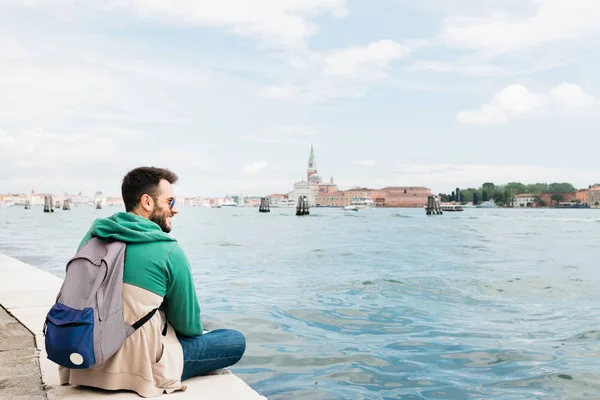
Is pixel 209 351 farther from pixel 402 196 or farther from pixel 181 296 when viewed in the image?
pixel 402 196

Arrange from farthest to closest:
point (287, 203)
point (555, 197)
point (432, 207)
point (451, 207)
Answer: point (287, 203) < point (555, 197) < point (451, 207) < point (432, 207)

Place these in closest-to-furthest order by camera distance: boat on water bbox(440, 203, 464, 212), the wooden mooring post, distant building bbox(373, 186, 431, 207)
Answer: the wooden mooring post < boat on water bbox(440, 203, 464, 212) < distant building bbox(373, 186, 431, 207)

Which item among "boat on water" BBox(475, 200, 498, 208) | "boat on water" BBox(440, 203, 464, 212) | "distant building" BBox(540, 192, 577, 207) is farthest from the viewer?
"boat on water" BBox(475, 200, 498, 208)

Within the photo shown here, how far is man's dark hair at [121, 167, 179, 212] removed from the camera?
3.01 m

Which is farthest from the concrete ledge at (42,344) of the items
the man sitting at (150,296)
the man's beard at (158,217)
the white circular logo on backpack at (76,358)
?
the man's beard at (158,217)

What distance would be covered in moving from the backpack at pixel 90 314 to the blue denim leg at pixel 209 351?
1.42ft

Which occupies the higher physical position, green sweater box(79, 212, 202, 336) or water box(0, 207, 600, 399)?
green sweater box(79, 212, 202, 336)

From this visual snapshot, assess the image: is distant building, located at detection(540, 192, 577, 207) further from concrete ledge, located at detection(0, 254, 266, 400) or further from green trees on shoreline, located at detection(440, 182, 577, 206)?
concrete ledge, located at detection(0, 254, 266, 400)

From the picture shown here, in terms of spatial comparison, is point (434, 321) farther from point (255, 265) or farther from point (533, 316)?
point (255, 265)

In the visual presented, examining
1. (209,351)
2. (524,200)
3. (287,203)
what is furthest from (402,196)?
(209,351)

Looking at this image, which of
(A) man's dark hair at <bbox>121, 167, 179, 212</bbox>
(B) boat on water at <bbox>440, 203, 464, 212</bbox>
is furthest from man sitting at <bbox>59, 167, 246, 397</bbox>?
(B) boat on water at <bbox>440, 203, 464, 212</bbox>

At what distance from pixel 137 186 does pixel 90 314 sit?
25.8 inches

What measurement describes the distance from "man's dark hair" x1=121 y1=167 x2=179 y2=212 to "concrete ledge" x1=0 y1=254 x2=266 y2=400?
951 mm

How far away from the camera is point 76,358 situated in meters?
2.78
